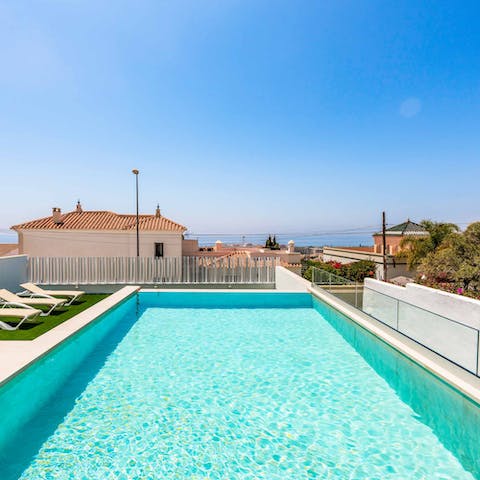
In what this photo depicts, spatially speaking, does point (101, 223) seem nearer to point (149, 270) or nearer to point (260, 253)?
point (149, 270)

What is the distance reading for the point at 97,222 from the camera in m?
21.4

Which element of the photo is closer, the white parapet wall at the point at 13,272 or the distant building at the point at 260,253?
the white parapet wall at the point at 13,272

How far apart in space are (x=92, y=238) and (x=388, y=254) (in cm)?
2384

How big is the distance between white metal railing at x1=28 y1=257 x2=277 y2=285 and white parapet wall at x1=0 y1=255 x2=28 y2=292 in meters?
0.59

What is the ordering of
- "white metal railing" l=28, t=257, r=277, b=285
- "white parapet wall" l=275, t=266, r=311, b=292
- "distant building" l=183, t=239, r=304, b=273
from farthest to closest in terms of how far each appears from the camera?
"distant building" l=183, t=239, r=304, b=273
"white metal railing" l=28, t=257, r=277, b=285
"white parapet wall" l=275, t=266, r=311, b=292

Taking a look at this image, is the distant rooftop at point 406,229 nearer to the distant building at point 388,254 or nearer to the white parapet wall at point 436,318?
the distant building at point 388,254

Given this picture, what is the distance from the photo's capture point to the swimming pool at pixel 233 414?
11.0 ft

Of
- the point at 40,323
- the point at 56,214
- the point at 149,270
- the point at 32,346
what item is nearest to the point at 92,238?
the point at 56,214

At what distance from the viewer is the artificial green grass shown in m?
5.92

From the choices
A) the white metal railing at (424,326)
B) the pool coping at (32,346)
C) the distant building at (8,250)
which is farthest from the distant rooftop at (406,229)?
the distant building at (8,250)

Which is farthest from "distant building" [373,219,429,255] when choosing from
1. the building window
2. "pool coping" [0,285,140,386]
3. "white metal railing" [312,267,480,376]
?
"pool coping" [0,285,140,386]

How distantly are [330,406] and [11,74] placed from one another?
14.1m

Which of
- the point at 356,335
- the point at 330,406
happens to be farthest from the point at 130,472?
the point at 356,335

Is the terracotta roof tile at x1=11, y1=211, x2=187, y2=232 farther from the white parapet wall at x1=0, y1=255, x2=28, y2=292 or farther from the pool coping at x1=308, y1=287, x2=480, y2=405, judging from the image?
the pool coping at x1=308, y1=287, x2=480, y2=405
